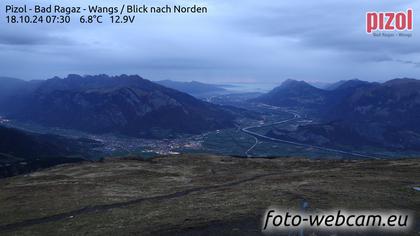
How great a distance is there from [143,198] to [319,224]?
93.5ft

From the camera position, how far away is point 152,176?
269 ft

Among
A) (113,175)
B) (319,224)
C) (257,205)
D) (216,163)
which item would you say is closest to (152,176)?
(113,175)

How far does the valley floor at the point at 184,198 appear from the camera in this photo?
136 ft

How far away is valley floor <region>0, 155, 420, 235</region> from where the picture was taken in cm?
4152

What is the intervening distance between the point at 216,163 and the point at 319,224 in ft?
213

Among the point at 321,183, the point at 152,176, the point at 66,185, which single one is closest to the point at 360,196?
the point at 321,183

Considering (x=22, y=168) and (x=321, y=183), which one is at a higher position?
(x=321, y=183)

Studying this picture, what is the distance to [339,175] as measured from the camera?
71.0 metres

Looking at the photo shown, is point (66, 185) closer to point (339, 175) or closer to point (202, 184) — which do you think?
point (202, 184)

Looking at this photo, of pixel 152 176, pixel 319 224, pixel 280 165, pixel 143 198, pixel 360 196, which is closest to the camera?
pixel 319 224

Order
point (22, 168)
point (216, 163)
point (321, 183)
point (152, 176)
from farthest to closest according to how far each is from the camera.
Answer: point (22, 168) → point (216, 163) → point (152, 176) → point (321, 183)

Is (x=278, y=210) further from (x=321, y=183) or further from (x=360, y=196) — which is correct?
(x=321, y=183)

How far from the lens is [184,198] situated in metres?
55.2

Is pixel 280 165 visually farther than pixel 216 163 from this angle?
No
